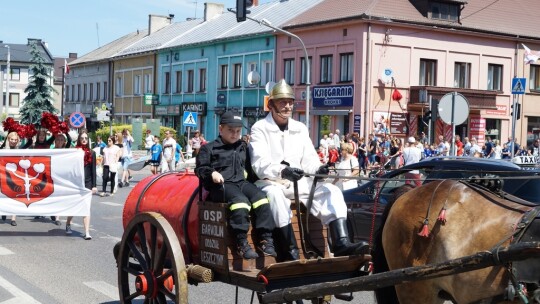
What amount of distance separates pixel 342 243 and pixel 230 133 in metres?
1.31

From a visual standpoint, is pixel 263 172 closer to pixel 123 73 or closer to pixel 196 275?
pixel 196 275

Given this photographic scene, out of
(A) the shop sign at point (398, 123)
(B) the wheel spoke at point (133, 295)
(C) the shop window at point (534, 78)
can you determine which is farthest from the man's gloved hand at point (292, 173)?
(C) the shop window at point (534, 78)

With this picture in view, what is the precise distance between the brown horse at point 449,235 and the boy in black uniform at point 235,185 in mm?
953

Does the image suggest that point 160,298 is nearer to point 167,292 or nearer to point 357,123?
point 167,292

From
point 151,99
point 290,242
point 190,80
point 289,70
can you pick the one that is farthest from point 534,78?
point 290,242

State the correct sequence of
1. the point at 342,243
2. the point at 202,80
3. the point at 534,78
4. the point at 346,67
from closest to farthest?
1. the point at 342,243
2. the point at 346,67
3. the point at 534,78
4. the point at 202,80

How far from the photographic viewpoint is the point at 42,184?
48.1ft

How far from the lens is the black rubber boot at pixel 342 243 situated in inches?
262

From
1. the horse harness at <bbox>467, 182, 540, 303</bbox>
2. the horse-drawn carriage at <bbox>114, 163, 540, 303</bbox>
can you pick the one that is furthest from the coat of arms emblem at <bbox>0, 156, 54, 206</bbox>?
the horse harness at <bbox>467, 182, 540, 303</bbox>

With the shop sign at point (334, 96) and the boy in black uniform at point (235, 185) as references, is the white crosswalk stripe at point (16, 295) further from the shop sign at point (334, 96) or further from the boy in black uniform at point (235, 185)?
the shop sign at point (334, 96)

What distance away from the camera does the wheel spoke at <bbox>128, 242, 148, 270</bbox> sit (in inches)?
296

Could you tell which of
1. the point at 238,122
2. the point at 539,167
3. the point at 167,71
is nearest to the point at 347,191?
the point at 539,167

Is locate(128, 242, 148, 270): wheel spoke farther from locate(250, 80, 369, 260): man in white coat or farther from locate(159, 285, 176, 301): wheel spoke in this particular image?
locate(250, 80, 369, 260): man in white coat

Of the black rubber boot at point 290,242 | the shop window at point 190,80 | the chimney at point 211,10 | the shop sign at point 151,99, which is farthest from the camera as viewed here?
the chimney at point 211,10
